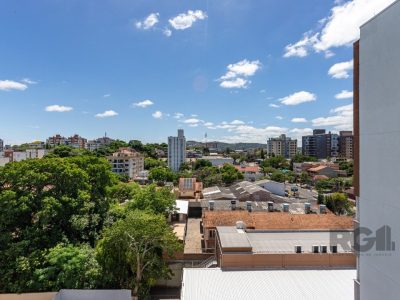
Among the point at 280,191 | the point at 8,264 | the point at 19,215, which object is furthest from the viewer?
the point at 280,191

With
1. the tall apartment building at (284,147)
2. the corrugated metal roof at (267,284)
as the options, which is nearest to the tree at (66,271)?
the corrugated metal roof at (267,284)

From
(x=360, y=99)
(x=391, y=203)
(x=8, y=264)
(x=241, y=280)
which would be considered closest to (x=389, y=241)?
(x=391, y=203)

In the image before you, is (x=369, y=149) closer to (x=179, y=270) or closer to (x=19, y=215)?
(x=179, y=270)

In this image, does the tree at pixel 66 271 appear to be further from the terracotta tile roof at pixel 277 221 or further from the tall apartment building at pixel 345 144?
the tall apartment building at pixel 345 144

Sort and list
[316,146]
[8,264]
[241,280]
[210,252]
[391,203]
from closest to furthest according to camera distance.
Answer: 1. [391,203]
2. [241,280]
3. [8,264]
4. [210,252]
5. [316,146]

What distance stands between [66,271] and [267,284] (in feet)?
32.4

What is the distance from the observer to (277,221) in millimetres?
20875

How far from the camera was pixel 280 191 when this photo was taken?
136ft

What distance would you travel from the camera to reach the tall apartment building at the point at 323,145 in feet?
392

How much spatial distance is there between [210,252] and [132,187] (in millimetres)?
15720

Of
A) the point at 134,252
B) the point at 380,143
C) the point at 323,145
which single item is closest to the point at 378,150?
the point at 380,143

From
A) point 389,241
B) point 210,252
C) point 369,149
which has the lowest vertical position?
point 210,252

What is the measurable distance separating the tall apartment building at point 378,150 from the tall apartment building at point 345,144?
10946 cm

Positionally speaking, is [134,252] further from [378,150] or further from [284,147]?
[284,147]
